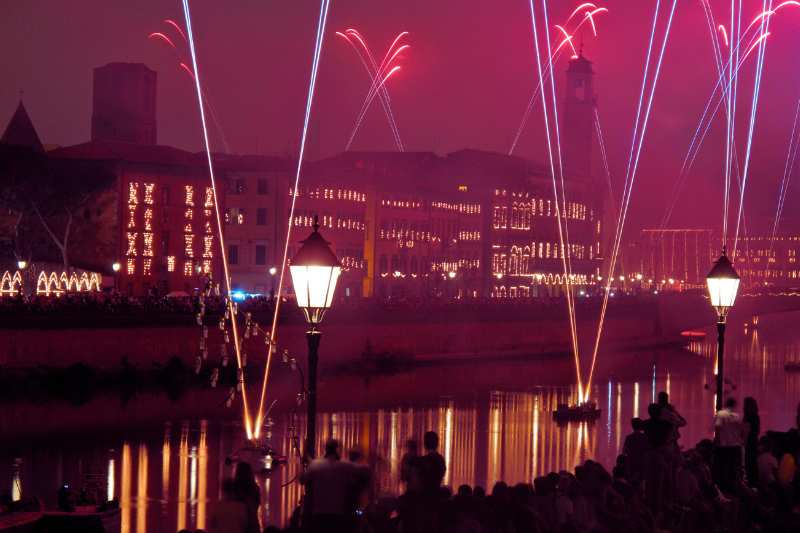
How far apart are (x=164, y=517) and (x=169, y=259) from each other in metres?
52.7

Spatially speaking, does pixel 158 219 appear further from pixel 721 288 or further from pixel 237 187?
pixel 721 288

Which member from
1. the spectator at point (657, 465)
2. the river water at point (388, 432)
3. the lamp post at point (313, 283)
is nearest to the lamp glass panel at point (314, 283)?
the lamp post at point (313, 283)

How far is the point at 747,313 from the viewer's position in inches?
4028

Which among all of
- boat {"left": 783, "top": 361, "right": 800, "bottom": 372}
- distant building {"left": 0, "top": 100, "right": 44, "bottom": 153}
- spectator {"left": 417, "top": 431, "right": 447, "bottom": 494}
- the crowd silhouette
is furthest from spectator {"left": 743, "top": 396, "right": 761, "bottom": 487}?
distant building {"left": 0, "top": 100, "right": 44, "bottom": 153}

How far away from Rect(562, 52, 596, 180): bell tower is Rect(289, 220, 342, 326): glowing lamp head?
152 m

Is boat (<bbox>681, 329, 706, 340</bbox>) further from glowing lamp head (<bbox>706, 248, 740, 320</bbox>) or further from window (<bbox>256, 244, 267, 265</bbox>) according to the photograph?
glowing lamp head (<bbox>706, 248, 740, 320</bbox>)

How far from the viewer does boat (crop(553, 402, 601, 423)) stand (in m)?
40.0

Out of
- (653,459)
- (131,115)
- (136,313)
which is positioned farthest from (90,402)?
(131,115)

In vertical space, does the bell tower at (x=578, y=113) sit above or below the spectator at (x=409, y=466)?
Answer: above

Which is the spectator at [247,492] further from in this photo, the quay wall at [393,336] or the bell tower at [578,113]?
the bell tower at [578,113]

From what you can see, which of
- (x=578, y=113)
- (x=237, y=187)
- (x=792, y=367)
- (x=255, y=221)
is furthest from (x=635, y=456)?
(x=578, y=113)

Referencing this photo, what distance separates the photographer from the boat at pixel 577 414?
40031mm

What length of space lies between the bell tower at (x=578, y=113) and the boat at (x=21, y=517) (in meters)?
148

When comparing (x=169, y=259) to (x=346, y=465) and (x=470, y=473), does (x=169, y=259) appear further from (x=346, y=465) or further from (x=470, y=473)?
(x=346, y=465)
